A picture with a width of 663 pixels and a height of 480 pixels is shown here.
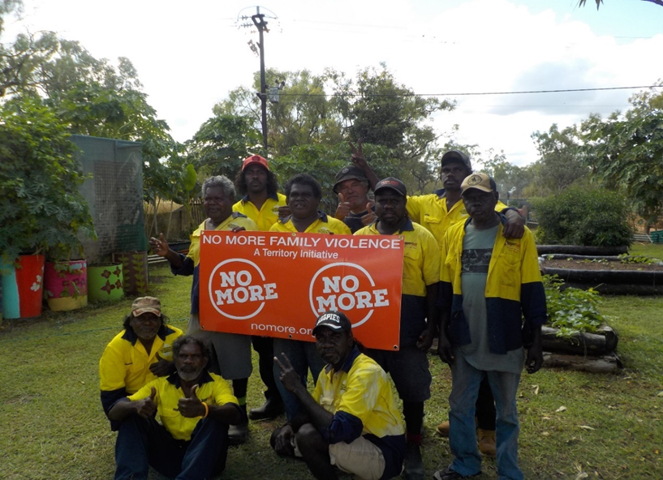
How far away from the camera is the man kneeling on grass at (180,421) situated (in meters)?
3.04

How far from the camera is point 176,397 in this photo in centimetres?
325

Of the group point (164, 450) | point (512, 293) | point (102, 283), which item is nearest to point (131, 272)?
point (102, 283)

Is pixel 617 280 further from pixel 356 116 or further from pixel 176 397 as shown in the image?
pixel 356 116

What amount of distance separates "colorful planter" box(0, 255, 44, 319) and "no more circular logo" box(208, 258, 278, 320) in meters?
5.31

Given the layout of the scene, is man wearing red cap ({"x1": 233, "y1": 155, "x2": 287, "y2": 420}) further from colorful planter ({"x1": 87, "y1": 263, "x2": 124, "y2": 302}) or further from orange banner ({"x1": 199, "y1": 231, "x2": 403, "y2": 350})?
colorful planter ({"x1": 87, "y1": 263, "x2": 124, "y2": 302})

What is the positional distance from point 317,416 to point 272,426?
4.61 feet

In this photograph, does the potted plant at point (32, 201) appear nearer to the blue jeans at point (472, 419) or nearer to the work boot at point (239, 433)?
the work boot at point (239, 433)

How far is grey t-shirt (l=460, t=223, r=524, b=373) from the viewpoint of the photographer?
300cm

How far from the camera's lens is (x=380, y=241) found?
320 centimetres

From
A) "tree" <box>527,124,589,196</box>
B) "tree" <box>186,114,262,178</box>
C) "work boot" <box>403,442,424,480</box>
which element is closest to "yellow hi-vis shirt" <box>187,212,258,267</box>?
"work boot" <box>403,442,424,480</box>

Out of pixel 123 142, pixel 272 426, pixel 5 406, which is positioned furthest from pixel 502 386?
pixel 123 142

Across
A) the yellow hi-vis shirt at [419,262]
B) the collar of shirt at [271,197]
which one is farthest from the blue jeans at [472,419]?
the collar of shirt at [271,197]

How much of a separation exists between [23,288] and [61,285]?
0.57m

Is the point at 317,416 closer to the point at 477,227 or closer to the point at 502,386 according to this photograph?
the point at 502,386
